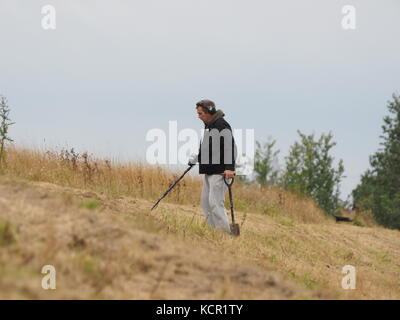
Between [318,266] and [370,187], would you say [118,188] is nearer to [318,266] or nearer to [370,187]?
[318,266]

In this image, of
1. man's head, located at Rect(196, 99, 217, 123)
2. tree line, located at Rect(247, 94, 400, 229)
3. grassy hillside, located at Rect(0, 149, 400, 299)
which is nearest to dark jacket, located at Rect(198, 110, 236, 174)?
man's head, located at Rect(196, 99, 217, 123)

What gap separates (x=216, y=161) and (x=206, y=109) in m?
0.96

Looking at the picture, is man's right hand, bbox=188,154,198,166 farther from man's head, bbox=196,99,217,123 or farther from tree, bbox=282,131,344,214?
tree, bbox=282,131,344,214

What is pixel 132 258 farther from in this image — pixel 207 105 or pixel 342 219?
pixel 342 219

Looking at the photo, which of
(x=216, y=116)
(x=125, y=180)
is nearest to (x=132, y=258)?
(x=216, y=116)

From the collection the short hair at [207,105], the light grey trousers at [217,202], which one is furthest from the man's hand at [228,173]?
the short hair at [207,105]

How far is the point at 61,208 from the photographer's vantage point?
6707 millimetres

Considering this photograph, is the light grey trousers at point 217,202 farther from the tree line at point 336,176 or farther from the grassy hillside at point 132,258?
the tree line at point 336,176

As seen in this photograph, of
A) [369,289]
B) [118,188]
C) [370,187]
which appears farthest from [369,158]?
[369,289]

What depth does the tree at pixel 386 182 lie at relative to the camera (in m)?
27.6

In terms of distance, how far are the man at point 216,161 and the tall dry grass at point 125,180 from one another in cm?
284

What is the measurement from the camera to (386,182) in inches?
1130

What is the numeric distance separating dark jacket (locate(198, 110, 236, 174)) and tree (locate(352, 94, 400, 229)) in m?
18.7

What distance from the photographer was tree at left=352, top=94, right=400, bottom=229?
27.6m
